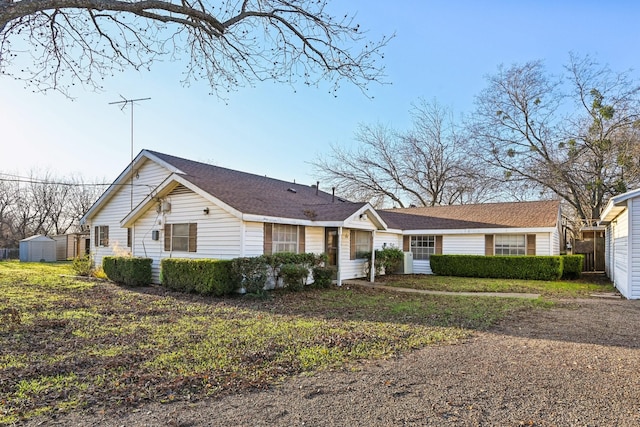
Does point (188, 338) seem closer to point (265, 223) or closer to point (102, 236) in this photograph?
point (265, 223)

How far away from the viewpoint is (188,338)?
22.1 ft

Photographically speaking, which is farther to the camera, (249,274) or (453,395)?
Result: (249,274)

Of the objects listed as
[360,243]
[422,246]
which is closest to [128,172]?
[360,243]

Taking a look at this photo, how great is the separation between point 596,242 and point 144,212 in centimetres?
2315

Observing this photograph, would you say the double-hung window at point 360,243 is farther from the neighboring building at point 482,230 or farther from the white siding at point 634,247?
the white siding at point 634,247

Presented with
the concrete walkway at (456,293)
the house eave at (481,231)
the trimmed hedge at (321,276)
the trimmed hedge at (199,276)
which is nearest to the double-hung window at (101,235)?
the trimmed hedge at (199,276)

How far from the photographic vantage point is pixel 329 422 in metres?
3.58

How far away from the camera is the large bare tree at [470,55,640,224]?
2384cm

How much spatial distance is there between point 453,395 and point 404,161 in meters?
30.2

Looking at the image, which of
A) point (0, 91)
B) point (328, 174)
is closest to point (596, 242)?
point (328, 174)

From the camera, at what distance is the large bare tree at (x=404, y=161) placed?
107 feet

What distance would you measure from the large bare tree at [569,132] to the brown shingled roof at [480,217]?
6.28m

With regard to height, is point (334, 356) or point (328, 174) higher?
point (328, 174)

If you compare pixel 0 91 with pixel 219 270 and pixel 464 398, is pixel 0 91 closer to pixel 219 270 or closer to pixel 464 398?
pixel 219 270
